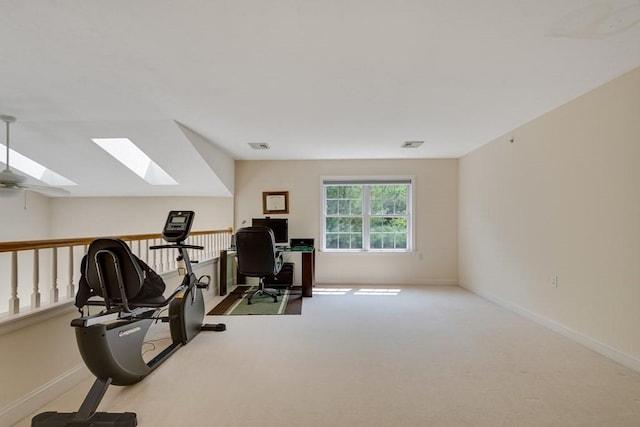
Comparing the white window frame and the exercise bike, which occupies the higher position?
the white window frame

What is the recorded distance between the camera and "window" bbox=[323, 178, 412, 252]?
520 cm

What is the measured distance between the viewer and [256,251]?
Answer: 3.88 m

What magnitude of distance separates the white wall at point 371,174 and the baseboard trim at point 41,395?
322 cm

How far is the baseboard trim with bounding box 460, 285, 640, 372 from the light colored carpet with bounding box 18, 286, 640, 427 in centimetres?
7

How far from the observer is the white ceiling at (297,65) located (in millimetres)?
1586

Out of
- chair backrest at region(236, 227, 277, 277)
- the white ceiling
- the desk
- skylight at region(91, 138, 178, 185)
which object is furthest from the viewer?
the desk

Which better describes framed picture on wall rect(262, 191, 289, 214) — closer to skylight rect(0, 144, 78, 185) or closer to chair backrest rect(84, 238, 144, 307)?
skylight rect(0, 144, 78, 185)

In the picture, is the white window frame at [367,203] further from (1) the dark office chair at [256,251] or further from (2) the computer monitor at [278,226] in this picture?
(1) the dark office chair at [256,251]

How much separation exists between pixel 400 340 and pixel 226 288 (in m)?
2.83

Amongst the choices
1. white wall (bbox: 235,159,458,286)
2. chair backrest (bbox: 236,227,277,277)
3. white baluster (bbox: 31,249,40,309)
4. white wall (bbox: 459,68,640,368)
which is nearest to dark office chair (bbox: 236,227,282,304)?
chair backrest (bbox: 236,227,277,277)

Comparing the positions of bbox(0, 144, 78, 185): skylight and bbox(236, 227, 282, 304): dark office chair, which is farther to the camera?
bbox(0, 144, 78, 185): skylight

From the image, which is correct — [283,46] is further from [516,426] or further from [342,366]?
[516,426]

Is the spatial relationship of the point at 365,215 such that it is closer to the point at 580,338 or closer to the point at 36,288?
the point at 580,338

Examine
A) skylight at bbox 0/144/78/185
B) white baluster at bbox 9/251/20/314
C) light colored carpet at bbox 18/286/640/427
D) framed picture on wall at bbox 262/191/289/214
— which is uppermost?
skylight at bbox 0/144/78/185
